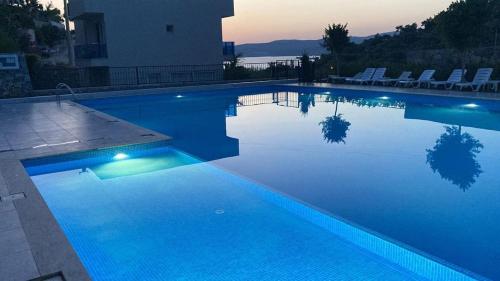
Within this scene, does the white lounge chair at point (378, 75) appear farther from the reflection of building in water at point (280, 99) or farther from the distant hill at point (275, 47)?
the distant hill at point (275, 47)

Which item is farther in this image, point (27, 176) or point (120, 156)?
point (120, 156)

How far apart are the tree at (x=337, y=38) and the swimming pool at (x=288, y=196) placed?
9611 mm

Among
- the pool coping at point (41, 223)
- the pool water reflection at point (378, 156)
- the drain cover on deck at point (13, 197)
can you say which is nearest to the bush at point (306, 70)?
the pool water reflection at point (378, 156)

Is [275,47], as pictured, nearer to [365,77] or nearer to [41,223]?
[365,77]

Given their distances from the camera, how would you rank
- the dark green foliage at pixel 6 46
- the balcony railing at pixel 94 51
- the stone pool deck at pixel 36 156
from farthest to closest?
the balcony railing at pixel 94 51
the dark green foliage at pixel 6 46
the stone pool deck at pixel 36 156

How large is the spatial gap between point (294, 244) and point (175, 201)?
1728 millimetres

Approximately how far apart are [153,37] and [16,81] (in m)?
7.37

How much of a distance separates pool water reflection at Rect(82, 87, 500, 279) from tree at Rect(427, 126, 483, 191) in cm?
1

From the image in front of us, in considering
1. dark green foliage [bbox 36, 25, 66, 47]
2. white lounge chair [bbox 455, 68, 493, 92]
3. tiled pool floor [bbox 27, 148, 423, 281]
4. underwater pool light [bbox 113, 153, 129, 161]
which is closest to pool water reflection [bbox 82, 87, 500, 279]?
tiled pool floor [bbox 27, 148, 423, 281]

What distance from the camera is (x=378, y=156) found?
6.37 meters

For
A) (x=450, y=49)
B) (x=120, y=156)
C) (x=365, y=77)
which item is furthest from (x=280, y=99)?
(x=120, y=156)

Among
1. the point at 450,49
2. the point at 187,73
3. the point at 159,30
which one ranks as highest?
the point at 159,30

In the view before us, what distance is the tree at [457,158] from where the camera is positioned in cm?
529

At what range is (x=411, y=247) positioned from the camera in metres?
3.32
